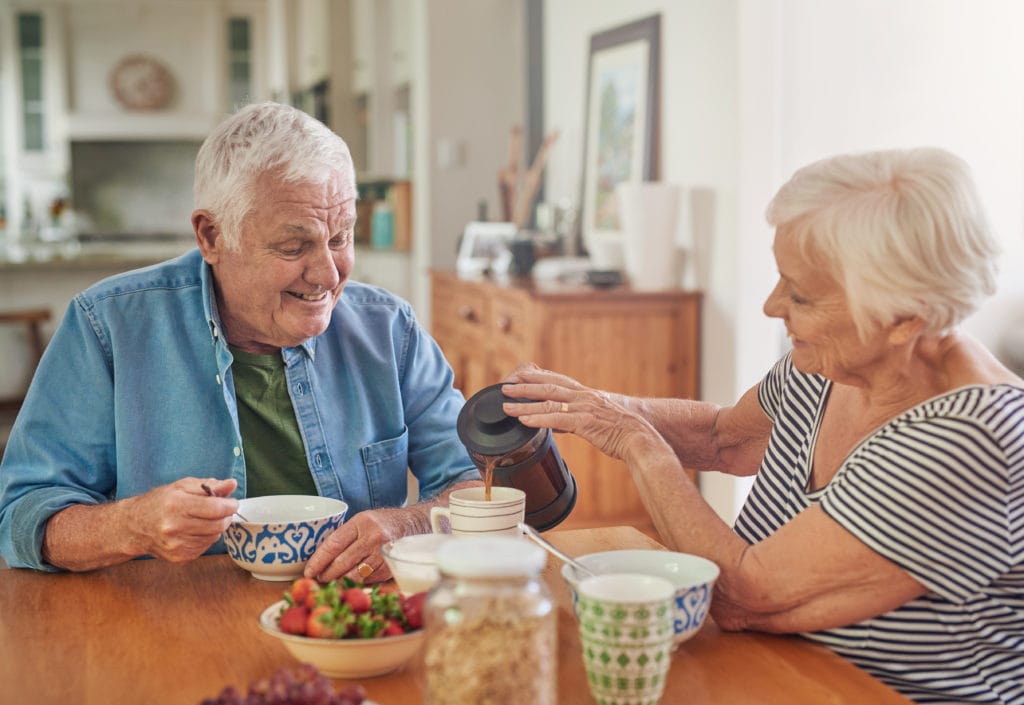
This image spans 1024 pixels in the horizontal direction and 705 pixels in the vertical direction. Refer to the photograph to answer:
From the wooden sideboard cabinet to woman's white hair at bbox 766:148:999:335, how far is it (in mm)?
2262

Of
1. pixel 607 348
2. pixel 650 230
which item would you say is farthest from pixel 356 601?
pixel 650 230

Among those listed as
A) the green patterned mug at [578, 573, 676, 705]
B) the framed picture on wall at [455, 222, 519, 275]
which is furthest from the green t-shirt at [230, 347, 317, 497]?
the framed picture on wall at [455, 222, 519, 275]

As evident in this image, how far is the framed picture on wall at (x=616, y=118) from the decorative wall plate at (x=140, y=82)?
6.63 m

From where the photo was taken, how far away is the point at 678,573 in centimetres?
129

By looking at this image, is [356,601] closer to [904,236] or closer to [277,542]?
[277,542]

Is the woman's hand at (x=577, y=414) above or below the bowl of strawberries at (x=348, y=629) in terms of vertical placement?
above

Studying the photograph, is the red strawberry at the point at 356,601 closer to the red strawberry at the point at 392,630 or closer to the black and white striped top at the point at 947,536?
the red strawberry at the point at 392,630

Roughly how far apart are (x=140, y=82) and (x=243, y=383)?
9099 millimetres

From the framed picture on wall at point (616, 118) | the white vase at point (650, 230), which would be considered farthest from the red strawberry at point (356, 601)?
the framed picture on wall at point (616, 118)

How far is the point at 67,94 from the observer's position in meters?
9.98

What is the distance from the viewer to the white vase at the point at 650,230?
3697 mm

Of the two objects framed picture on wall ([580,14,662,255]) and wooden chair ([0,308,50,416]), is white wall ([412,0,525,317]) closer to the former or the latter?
framed picture on wall ([580,14,662,255])

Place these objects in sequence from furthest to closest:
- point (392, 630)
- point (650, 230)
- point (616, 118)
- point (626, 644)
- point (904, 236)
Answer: point (616, 118) < point (650, 230) < point (904, 236) < point (392, 630) < point (626, 644)

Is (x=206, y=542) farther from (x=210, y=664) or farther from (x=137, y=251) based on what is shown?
(x=137, y=251)
